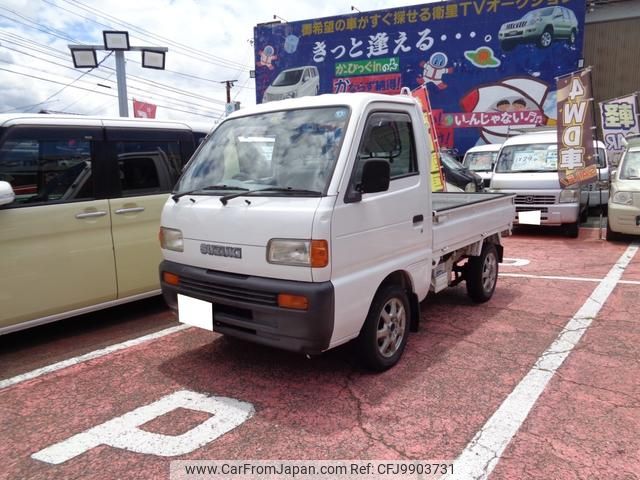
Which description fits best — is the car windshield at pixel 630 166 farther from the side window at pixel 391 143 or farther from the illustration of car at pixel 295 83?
the illustration of car at pixel 295 83

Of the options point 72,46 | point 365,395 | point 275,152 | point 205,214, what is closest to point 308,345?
point 365,395

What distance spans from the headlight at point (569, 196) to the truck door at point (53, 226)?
8376 millimetres

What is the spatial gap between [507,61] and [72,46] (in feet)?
50.8

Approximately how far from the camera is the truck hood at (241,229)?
3.09m

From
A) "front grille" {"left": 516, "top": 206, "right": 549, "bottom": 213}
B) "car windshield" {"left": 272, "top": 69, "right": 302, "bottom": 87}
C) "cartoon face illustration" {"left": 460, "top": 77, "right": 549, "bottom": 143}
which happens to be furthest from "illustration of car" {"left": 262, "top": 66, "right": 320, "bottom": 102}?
"front grille" {"left": 516, "top": 206, "right": 549, "bottom": 213}

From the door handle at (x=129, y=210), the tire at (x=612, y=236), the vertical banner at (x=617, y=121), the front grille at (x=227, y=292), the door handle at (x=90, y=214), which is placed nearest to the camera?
the front grille at (x=227, y=292)

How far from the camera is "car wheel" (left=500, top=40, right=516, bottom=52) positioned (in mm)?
19244

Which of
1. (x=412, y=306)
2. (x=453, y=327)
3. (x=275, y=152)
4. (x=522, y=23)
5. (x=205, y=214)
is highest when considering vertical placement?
(x=522, y=23)

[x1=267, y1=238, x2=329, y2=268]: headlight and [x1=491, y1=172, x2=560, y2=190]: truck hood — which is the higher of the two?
[x1=491, y1=172, x2=560, y2=190]: truck hood

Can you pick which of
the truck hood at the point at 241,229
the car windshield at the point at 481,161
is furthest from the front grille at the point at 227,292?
the car windshield at the point at 481,161

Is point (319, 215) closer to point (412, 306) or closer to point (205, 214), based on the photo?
point (205, 214)

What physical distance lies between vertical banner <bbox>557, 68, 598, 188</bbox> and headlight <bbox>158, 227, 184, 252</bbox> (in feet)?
26.9

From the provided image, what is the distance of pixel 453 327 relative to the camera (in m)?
4.84

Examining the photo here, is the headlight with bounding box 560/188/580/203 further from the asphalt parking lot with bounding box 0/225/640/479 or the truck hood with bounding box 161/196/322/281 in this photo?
the truck hood with bounding box 161/196/322/281
